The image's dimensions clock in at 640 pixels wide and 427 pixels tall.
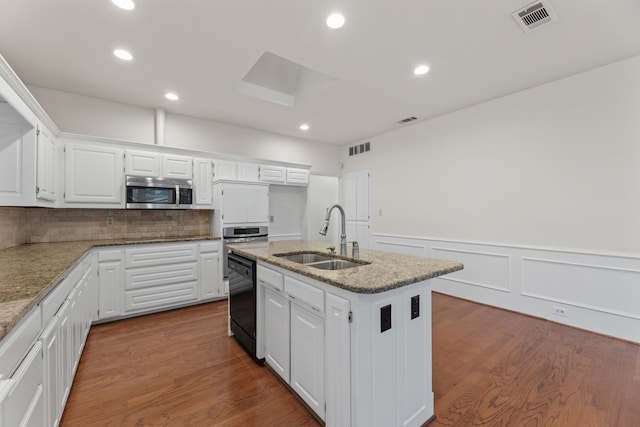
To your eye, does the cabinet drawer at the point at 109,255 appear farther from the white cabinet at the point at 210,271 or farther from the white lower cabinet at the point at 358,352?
the white lower cabinet at the point at 358,352

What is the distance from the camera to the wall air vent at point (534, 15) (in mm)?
2072

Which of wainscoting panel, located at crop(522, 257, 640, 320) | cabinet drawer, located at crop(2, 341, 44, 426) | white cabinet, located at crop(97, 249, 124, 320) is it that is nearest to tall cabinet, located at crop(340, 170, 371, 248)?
wainscoting panel, located at crop(522, 257, 640, 320)

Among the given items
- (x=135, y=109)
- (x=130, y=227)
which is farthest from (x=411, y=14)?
(x=130, y=227)

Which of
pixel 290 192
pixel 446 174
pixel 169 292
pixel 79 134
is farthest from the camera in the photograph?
pixel 290 192

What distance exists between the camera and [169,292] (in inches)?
140

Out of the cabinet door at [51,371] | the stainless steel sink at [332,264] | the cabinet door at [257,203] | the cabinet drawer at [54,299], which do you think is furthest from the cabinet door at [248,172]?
the cabinet door at [51,371]

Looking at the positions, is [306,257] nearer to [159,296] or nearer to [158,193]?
[159,296]

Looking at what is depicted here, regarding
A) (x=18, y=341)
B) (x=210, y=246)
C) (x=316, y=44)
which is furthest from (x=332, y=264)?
(x=210, y=246)

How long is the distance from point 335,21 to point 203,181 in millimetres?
2865

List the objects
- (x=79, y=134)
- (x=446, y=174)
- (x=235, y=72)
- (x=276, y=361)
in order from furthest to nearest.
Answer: (x=446, y=174), (x=79, y=134), (x=235, y=72), (x=276, y=361)

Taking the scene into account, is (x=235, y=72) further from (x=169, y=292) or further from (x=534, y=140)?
(x=534, y=140)

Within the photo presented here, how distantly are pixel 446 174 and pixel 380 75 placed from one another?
6.70 feet

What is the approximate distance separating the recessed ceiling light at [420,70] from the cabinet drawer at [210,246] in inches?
134

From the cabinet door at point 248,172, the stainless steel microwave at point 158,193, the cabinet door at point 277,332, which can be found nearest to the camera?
the cabinet door at point 277,332
